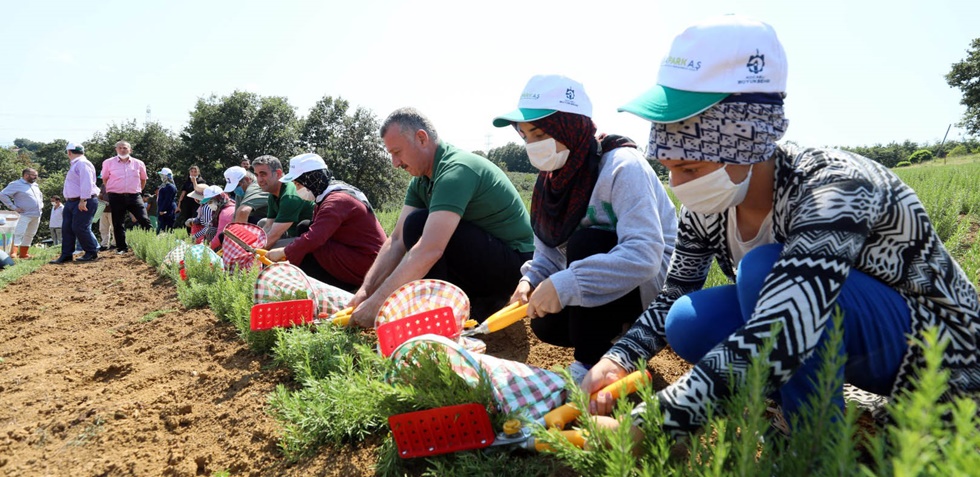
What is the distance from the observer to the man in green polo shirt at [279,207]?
509cm

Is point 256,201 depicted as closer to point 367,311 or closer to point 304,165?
point 304,165

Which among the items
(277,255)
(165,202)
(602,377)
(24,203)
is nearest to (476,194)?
(602,377)

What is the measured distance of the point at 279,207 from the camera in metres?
5.39

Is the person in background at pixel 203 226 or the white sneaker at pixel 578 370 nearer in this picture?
the white sneaker at pixel 578 370

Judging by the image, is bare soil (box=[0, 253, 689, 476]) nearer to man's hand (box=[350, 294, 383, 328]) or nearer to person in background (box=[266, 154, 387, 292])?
man's hand (box=[350, 294, 383, 328])

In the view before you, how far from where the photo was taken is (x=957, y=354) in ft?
4.36

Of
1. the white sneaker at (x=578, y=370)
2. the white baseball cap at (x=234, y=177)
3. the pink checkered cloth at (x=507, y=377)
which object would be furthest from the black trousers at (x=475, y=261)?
the white baseball cap at (x=234, y=177)

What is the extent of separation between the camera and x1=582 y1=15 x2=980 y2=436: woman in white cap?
1.18 meters

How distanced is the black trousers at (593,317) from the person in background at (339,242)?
79.2 inches

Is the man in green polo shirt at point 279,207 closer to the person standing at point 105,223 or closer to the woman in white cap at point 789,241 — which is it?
the woman in white cap at point 789,241

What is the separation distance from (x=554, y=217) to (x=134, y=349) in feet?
8.77

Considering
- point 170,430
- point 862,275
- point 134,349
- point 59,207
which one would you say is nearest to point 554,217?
point 862,275

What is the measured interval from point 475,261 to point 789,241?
79.1 inches

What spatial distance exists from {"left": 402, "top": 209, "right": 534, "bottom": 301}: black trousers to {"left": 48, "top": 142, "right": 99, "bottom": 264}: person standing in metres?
8.04
